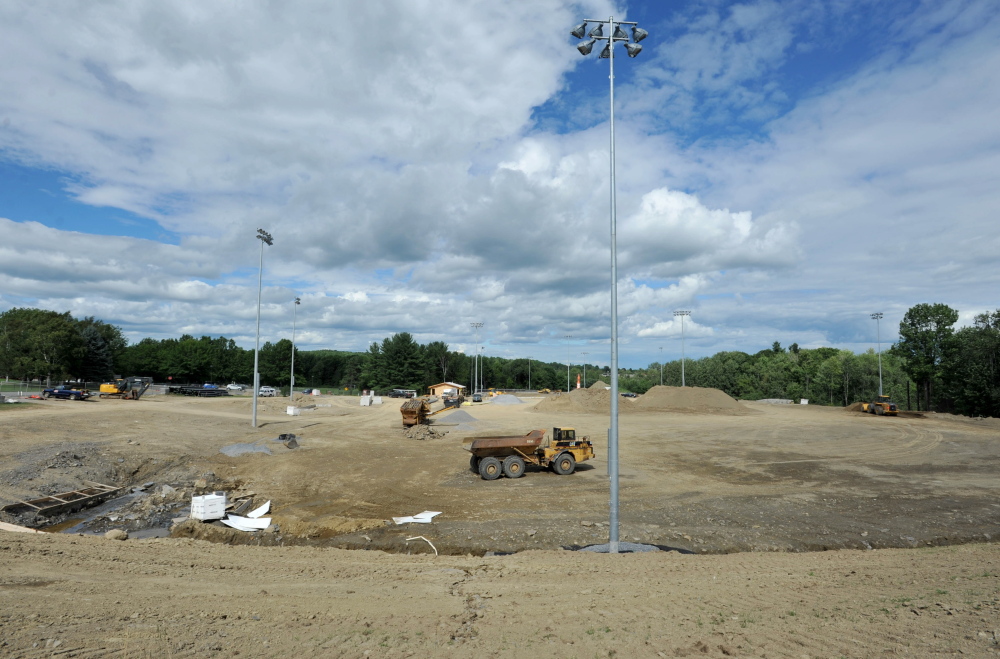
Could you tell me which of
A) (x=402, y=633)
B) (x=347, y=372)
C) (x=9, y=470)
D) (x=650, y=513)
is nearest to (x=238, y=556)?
(x=402, y=633)

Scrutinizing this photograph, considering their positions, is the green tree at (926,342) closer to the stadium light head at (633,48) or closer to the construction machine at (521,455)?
the construction machine at (521,455)

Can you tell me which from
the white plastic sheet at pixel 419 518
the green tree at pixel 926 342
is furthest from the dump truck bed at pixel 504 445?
the green tree at pixel 926 342

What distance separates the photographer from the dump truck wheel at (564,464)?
22734 mm

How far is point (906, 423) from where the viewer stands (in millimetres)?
44469

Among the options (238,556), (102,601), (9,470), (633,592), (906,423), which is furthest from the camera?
(906,423)

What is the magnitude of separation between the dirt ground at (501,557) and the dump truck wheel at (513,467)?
526 millimetres

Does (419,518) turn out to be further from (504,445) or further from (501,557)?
(504,445)

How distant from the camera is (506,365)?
6260 inches

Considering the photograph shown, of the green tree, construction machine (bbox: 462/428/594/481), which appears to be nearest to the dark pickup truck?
construction machine (bbox: 462/428/594/481)

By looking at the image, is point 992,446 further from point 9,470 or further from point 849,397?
point 849,397

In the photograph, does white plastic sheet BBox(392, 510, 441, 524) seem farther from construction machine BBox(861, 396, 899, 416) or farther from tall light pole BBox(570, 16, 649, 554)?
construction machine BBox(861, 396, 899, 416)

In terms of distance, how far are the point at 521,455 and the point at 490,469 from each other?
1.52 meters

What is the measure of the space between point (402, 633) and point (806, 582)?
7.23 m

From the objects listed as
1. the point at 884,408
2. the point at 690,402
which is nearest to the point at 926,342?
the point at 884,408
